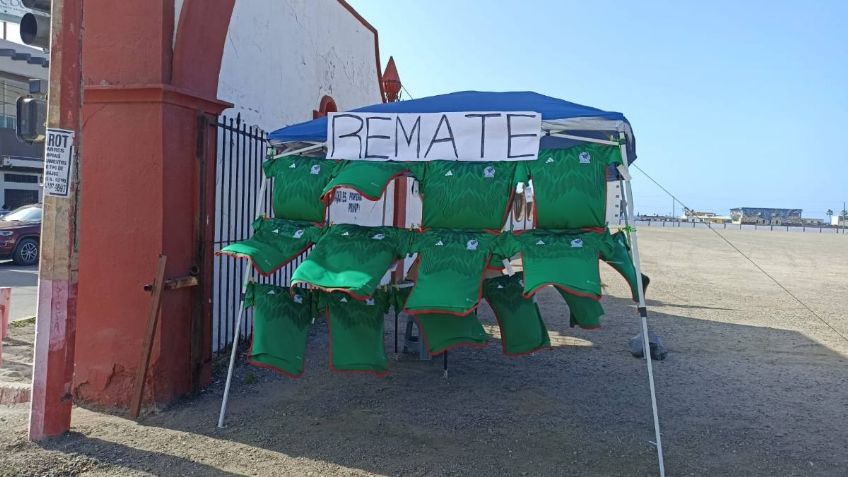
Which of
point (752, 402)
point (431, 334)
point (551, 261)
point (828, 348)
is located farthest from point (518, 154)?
point (828, 348)

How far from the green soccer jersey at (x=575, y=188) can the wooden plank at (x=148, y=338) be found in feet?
9.52

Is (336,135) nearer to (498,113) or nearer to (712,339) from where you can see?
(498,113)

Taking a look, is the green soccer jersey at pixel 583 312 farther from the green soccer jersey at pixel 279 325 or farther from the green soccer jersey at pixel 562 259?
the green soccer jersey at pixel 279 325

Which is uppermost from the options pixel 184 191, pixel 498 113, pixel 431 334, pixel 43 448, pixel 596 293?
pixel 498 113

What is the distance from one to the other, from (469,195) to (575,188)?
0.77m

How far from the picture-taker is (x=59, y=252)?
4.35m

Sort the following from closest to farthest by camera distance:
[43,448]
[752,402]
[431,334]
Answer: [43,448]
[431,334]
[752,402]

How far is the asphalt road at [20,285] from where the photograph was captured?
355 inches

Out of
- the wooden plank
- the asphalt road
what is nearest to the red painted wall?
the wooden plank

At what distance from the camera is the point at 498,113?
451cm

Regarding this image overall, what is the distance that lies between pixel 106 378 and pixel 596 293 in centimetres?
388

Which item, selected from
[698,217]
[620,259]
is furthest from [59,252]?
[698,217]

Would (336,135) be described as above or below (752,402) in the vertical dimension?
above

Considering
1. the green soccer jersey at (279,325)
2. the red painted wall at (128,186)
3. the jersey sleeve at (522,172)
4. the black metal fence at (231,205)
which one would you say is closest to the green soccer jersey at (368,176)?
the jersey sleeve at (522,172)
